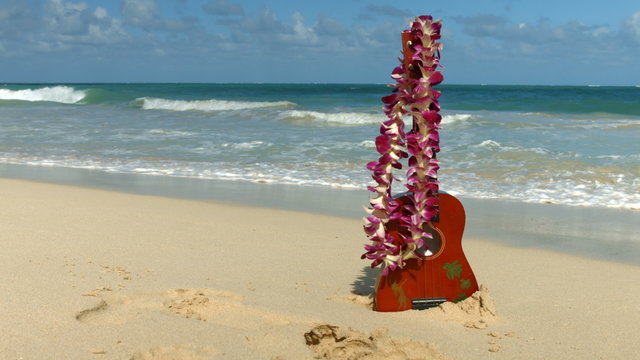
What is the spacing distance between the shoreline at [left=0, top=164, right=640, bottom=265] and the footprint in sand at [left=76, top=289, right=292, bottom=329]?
7.40ft

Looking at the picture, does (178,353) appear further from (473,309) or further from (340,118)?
(340,118)

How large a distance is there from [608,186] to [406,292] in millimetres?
5118

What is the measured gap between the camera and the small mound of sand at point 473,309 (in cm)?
296

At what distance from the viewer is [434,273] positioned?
3045 mm

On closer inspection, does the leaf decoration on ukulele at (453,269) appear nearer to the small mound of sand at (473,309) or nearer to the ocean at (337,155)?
the small mound of sand at (473,309)

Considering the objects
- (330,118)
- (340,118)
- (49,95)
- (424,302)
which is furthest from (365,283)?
(49,95)

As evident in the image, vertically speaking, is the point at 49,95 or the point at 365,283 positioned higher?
the point at 365,283

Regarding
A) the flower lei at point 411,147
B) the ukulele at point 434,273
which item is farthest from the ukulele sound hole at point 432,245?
the flower lei at point 411,147

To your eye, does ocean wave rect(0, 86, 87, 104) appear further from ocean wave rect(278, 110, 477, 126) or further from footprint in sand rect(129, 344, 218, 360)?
footprint in sand rect(129, 344, 218, 360)

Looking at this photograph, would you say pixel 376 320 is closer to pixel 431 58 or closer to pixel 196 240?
pixel 431 58

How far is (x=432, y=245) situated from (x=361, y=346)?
2.39 ft

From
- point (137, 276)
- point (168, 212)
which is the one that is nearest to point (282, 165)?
point (168, 212)

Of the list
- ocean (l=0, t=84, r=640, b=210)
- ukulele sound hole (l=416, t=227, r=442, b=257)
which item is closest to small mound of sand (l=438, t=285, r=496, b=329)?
ukulele sound hole (l=416, t=227, r=442, b=257)

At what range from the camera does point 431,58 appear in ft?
9.26
